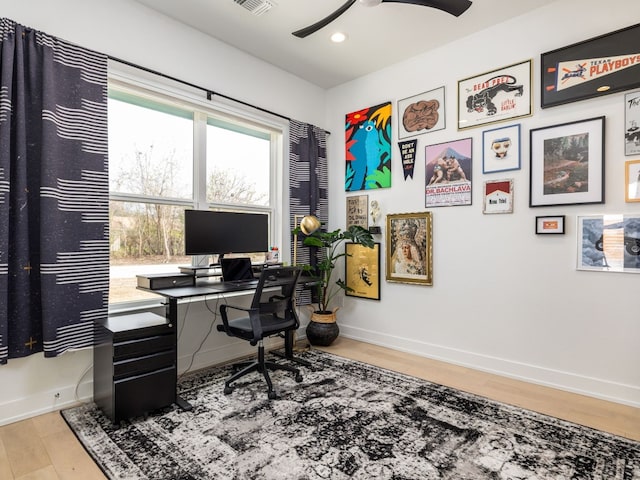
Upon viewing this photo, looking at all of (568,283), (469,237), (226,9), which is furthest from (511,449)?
(226,9)

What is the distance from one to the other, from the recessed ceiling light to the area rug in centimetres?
298

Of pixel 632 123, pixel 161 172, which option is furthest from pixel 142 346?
pixel 632 123

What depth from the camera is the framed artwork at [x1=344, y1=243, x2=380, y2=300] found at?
3922 millimetres

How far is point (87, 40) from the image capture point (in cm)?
250

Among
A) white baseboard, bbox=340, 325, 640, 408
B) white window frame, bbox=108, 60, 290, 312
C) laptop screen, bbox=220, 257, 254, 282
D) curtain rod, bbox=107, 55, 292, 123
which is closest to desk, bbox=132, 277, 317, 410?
laptop screen, bbox=220, 257, 254, 282

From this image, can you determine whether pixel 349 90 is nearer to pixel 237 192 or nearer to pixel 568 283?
pixel 237 192

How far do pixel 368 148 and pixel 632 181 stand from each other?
2.30m

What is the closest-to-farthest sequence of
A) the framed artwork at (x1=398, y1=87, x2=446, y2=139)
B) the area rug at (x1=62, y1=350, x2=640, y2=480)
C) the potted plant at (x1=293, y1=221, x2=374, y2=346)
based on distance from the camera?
1. the area rug at (x1=62, y1=350, x2=640, y2=480)
2. the framed artwork at (x1=398, y1=87, x2=446, y2=139)
3. the potted plant at (x1=293, y1=221, x2=374, y2=346)

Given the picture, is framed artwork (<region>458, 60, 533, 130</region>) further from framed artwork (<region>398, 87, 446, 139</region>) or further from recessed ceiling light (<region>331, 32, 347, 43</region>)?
recessed ceiling light (<region>331, 32, 347, 43</region>)

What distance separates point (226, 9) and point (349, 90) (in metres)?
1.74

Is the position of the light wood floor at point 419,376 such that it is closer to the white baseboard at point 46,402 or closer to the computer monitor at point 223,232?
the white baseboard at point 46,402

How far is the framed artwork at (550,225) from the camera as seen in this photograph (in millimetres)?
2746

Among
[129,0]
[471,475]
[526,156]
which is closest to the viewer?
[471,475]

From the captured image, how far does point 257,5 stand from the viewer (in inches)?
107
